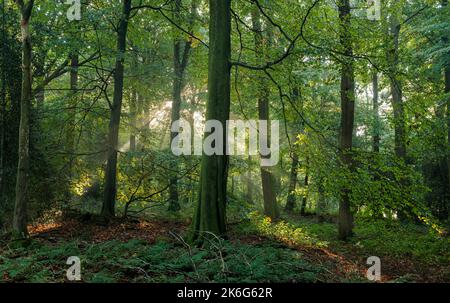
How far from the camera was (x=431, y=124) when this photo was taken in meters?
8.28

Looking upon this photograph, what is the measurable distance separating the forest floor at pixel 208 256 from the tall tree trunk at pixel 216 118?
0.59 metres

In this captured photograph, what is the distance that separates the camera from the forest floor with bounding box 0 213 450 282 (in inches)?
223

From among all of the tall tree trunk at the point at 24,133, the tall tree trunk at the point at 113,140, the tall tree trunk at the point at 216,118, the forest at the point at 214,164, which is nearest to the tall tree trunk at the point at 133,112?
the tall tree trunk at the point at 113,140

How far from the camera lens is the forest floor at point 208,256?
5656 mm

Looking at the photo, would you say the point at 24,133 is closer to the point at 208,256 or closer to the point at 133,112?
the point at 208,256

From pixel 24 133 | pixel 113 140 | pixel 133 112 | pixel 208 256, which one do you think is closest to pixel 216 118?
pixel 208 256

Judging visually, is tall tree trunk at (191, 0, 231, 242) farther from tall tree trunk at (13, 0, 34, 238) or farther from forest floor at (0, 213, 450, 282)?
tall tree trunk at (13, 0, 34, 238)

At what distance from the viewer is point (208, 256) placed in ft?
22.5

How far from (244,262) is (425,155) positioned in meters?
13.8

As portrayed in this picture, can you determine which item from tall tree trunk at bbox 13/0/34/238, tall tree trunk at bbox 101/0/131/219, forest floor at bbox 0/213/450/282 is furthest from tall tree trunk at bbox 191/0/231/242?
tall tree trunk at bbox 101/0/131/219

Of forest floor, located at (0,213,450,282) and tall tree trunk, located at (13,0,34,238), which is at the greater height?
tall tree trunk, located at (13,0,34,238)

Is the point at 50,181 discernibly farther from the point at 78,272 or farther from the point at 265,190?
the point at 265,190

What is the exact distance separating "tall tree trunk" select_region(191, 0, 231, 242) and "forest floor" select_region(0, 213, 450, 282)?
0.59 metres
